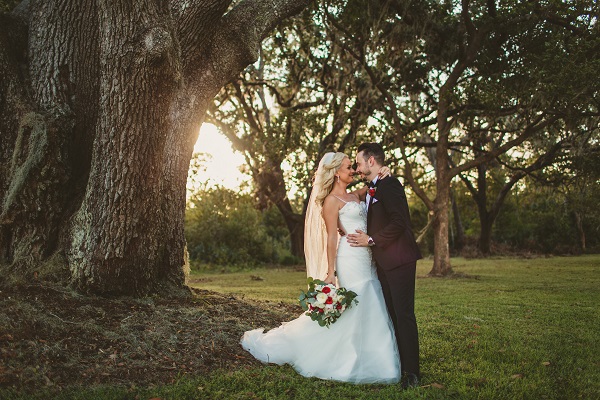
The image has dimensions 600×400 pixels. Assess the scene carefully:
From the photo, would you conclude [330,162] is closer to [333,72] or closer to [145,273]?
[145,273]

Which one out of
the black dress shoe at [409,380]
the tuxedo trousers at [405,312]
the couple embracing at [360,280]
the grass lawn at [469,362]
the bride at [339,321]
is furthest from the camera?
the bride at [339,321]

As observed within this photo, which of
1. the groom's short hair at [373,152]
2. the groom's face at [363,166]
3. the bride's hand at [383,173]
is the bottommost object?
the bride's hand at [383,173]

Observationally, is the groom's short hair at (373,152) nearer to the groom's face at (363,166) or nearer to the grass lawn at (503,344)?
Answer: the groom's face at (363,166)

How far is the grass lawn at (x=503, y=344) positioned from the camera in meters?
4.38

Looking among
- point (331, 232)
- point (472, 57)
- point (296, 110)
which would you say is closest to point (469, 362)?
point (331, 232)

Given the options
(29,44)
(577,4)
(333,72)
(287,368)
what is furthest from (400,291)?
(333,72)

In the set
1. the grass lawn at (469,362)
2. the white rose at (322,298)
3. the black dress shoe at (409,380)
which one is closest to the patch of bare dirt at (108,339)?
the grass lawn at (469,362)

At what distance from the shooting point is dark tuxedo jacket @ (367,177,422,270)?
4727 mm

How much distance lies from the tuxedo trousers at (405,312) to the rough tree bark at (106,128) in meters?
3.20

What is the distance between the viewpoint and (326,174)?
211 inches

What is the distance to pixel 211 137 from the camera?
65.8 feet

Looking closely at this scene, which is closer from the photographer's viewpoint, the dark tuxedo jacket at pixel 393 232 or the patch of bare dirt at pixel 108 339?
the patch of bare dirt at pixel 108 339

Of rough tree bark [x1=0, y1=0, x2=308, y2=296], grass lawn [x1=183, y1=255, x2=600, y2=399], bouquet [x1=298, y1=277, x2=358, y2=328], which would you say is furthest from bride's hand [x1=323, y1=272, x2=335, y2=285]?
rough tree bark [x1=0, y1=0, x2=308, y2=296]

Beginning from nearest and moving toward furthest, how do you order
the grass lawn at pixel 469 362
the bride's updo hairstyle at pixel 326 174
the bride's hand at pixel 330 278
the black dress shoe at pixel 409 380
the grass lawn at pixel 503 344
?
the grass lawn at pixel 469 362 < the grass lawn at pixel 503 344 < the black dress shoe at pixel 409 380 < the bride's hand at pixel 330 278 < the bride's updo hairstyle at pixel 326 174
